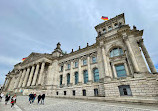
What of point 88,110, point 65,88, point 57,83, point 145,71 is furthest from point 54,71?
point 145,71

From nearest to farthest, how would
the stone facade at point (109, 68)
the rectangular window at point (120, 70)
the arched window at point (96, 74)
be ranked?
the stone facade at point (109, 68) → the rectangular window at point (120, 70) → the arched window at point (96, 74)

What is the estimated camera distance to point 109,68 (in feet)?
61.8

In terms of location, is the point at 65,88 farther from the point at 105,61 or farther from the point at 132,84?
the point at 132,84

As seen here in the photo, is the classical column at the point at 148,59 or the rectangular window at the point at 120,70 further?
the rectangular window at the point at 120,70

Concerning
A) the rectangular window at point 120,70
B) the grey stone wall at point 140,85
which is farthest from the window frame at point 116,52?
the grey stone wall at point 140,85

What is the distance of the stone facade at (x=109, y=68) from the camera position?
1407 cm

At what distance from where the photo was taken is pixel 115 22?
24594 mm

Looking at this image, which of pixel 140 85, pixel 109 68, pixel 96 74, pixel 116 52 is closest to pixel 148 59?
pixel 140 85

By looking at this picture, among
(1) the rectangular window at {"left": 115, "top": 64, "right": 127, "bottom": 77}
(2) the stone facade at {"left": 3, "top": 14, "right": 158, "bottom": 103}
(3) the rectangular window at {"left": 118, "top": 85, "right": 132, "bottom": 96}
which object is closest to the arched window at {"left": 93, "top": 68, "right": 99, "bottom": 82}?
(2) the stone facade at {"left": 3, "top": 14, "right": 158, "bottom": 103}

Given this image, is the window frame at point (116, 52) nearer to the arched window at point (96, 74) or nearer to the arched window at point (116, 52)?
the arched window at point (116, 52)

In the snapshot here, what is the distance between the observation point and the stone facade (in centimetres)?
1407

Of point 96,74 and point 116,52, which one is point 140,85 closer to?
point 116,52

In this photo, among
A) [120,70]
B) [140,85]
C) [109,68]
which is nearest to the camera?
[140,85]

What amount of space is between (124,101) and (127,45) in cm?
1237
